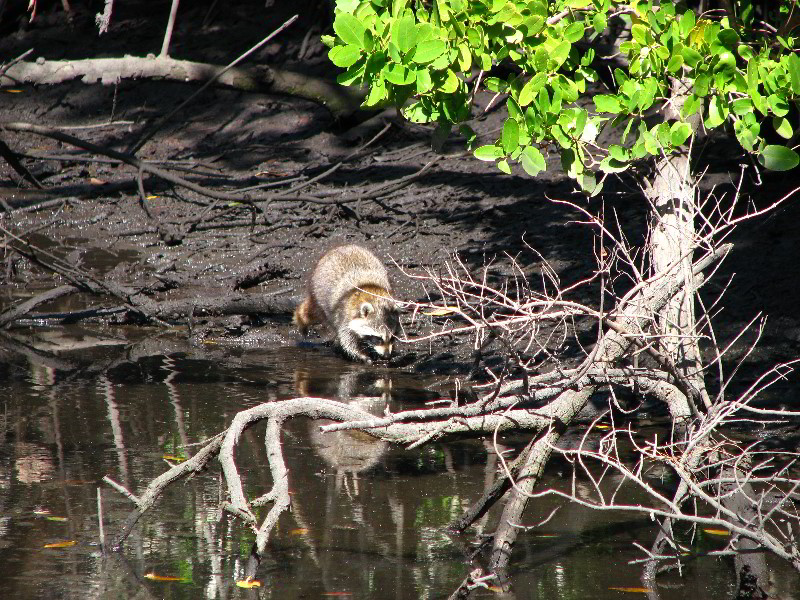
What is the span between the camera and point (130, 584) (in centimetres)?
428

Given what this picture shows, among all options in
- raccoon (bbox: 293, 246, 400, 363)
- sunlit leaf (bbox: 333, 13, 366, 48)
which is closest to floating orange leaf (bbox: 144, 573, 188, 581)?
sunlit leaf (bbox: 333, 13, 366, 48)

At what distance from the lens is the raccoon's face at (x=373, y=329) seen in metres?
8.37

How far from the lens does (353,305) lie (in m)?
8.77

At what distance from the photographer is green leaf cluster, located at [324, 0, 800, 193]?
166 inches

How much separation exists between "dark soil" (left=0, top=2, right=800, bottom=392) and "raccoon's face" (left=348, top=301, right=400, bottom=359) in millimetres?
288

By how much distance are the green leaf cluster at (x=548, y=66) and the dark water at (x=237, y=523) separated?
1.71m

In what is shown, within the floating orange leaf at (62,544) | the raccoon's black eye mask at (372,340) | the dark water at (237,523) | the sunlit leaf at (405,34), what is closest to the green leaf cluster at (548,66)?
the sunlit leaf at (405,34)

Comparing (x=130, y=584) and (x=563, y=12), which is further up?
(x=563, y=12)

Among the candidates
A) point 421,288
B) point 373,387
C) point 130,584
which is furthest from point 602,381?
point 421,288

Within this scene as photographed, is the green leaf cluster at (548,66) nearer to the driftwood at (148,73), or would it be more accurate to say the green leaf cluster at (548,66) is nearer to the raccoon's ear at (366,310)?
the raccoon's ear at (366,310)

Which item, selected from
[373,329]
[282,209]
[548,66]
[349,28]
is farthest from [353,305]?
[349,28]

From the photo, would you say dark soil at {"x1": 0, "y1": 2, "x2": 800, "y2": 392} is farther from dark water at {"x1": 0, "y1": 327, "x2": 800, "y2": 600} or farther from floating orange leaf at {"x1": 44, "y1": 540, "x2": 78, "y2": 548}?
floating orange leaf at {"x1": 44, "y1": 540, "x2": 78, "y2": 548}

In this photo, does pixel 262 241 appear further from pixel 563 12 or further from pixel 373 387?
pixel 563 12

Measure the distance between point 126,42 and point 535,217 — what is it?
8.59 m
